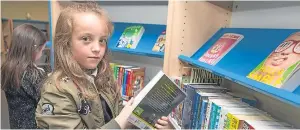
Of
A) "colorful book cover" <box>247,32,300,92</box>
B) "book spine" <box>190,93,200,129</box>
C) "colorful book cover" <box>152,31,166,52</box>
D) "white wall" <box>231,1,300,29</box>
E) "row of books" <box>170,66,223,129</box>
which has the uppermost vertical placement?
"white wall" <box>231,1,300,29</box>

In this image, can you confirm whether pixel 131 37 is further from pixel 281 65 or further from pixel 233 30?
pixel 281 65

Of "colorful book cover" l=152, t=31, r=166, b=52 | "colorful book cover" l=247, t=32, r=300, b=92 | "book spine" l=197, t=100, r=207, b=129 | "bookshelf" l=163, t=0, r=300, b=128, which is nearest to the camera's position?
"colorful book cover" l=247, t=32, r=300, b=92

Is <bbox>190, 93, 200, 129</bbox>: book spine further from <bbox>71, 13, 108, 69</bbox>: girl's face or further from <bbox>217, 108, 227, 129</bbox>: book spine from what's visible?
<bbox>71, 13, 108, 69</bbox>: girl's face

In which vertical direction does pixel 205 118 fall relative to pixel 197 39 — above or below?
below

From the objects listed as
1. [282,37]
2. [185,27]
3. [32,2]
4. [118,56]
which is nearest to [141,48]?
[185,27]

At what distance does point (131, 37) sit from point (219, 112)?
1.03 m

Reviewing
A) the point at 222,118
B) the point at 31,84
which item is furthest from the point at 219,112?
the point at 31,84

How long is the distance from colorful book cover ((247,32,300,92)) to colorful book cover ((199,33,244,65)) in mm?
239

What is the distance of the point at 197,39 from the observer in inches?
49.8

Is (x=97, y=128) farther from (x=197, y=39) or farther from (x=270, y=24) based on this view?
(x=270, y=24)

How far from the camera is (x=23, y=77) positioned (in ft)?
5.00

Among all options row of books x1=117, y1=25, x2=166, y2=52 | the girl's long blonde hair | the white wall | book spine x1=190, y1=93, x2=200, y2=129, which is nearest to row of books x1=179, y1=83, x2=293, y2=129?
book spine x1=190, y1=93, x2=200, y2=129

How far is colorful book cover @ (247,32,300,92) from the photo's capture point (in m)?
0.67

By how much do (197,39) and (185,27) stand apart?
97 mm
